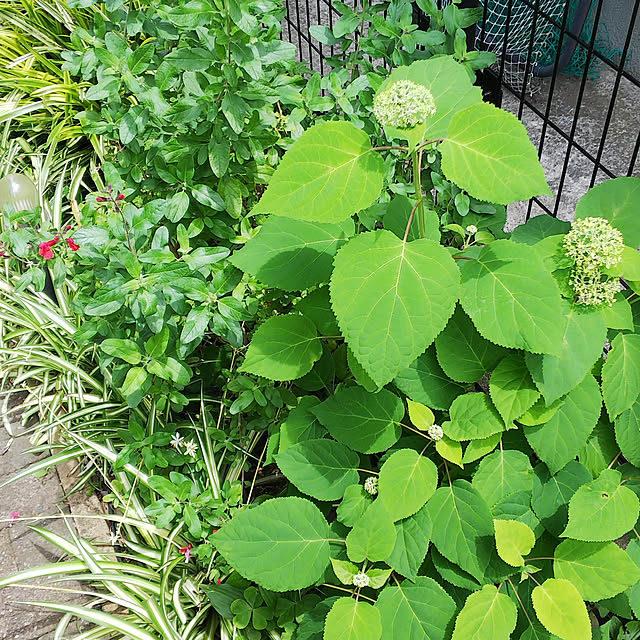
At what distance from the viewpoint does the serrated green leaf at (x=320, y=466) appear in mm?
1487

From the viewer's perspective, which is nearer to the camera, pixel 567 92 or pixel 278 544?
pixel 278 544

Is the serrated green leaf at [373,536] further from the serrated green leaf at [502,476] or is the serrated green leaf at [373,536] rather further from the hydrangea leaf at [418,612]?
the serrated green leaf at [502,476]

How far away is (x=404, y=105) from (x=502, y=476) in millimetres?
786

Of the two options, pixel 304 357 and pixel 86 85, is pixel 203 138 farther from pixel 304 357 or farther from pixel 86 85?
pixel 86 85

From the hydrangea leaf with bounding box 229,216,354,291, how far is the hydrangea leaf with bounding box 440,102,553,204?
387 mm

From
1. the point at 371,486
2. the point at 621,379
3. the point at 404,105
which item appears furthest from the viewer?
the point at 371,486

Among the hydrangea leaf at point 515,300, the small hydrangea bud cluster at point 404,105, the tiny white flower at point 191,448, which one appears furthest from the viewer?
the tiny white flower at point 191,448

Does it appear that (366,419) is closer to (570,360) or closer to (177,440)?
(570,360)

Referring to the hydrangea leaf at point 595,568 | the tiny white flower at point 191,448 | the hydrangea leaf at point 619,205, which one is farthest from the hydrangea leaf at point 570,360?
the tiny white flower at point 191,448

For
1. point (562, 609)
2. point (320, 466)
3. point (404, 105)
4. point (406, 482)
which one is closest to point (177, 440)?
point (320, 466)

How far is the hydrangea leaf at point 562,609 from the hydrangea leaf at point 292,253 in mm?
763

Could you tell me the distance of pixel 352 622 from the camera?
1.30 meters

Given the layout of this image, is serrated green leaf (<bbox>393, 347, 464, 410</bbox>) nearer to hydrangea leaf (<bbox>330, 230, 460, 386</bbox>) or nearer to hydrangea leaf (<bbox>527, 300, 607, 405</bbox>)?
hydrangea leaf (<bbox>527, 300, 607, 405</bbox>)

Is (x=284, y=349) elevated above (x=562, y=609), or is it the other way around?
(x=284, y=349)
